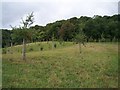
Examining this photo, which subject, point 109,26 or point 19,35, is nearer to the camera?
point 19,35

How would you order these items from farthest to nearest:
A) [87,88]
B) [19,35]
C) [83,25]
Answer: [83,25]
[19,35]
[87,88]

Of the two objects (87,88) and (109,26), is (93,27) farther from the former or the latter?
(87,88)

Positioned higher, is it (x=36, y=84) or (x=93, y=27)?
(x=93, y=27)

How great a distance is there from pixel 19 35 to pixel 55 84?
72.1 ft

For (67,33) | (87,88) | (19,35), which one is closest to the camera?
(87,88)

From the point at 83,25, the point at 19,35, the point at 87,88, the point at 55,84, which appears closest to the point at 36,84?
the point at 55,84

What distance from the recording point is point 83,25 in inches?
3932

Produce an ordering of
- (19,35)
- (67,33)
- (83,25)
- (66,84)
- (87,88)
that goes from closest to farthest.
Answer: (87,88), (66,84), (19,35), (83,25), (67,33)

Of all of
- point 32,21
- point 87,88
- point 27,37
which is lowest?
point 87,88

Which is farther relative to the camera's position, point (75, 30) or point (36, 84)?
point (75, 30)

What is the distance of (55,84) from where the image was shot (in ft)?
66.7

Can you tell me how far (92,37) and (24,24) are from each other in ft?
222

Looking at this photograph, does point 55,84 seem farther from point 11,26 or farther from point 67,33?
point 67,33

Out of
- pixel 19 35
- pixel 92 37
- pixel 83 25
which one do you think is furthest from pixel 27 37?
pixel 92 37
